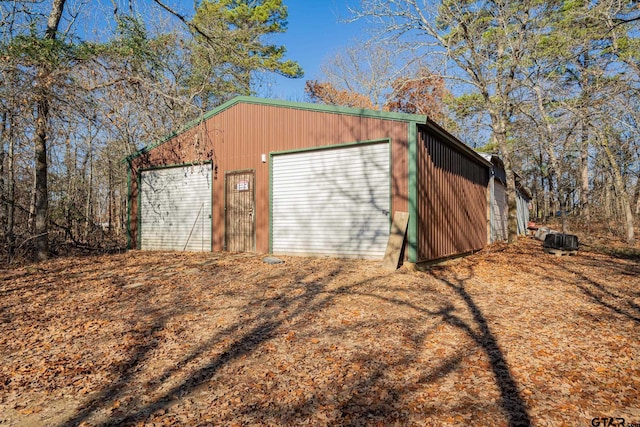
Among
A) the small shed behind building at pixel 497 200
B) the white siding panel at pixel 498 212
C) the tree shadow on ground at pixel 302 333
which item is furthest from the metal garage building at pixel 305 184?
the tree shadow on ground at pixel 302 333

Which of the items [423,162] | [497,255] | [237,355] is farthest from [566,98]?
[237,355]

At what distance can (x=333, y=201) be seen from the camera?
880cm

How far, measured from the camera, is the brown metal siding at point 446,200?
26.3ft

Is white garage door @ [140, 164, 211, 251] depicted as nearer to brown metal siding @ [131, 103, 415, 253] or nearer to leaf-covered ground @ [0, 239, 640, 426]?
brown metal siding @ [131, 103, 415, 253]

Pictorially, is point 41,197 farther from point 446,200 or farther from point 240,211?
point 446,200

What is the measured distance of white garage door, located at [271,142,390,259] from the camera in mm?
8164

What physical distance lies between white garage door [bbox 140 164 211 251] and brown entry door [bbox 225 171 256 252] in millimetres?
795

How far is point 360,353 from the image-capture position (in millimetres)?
3713

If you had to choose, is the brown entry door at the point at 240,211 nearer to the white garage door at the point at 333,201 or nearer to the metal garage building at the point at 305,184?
the metal garage building at the point at 305,184

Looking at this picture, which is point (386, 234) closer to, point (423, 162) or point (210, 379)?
point (423, 162)

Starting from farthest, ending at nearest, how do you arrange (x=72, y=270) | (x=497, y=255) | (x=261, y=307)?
(x=497, y=255) < (x=72, y=270) < (x=261, y=307)

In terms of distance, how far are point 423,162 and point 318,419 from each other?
645 centimetres

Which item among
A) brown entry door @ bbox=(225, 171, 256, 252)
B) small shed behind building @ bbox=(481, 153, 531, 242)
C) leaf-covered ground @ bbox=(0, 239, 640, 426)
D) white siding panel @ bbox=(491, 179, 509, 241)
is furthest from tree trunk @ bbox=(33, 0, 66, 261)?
white siding panel @ bbox=(491, 179, 509, 241)

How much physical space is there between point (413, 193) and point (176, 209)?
7.78 m
